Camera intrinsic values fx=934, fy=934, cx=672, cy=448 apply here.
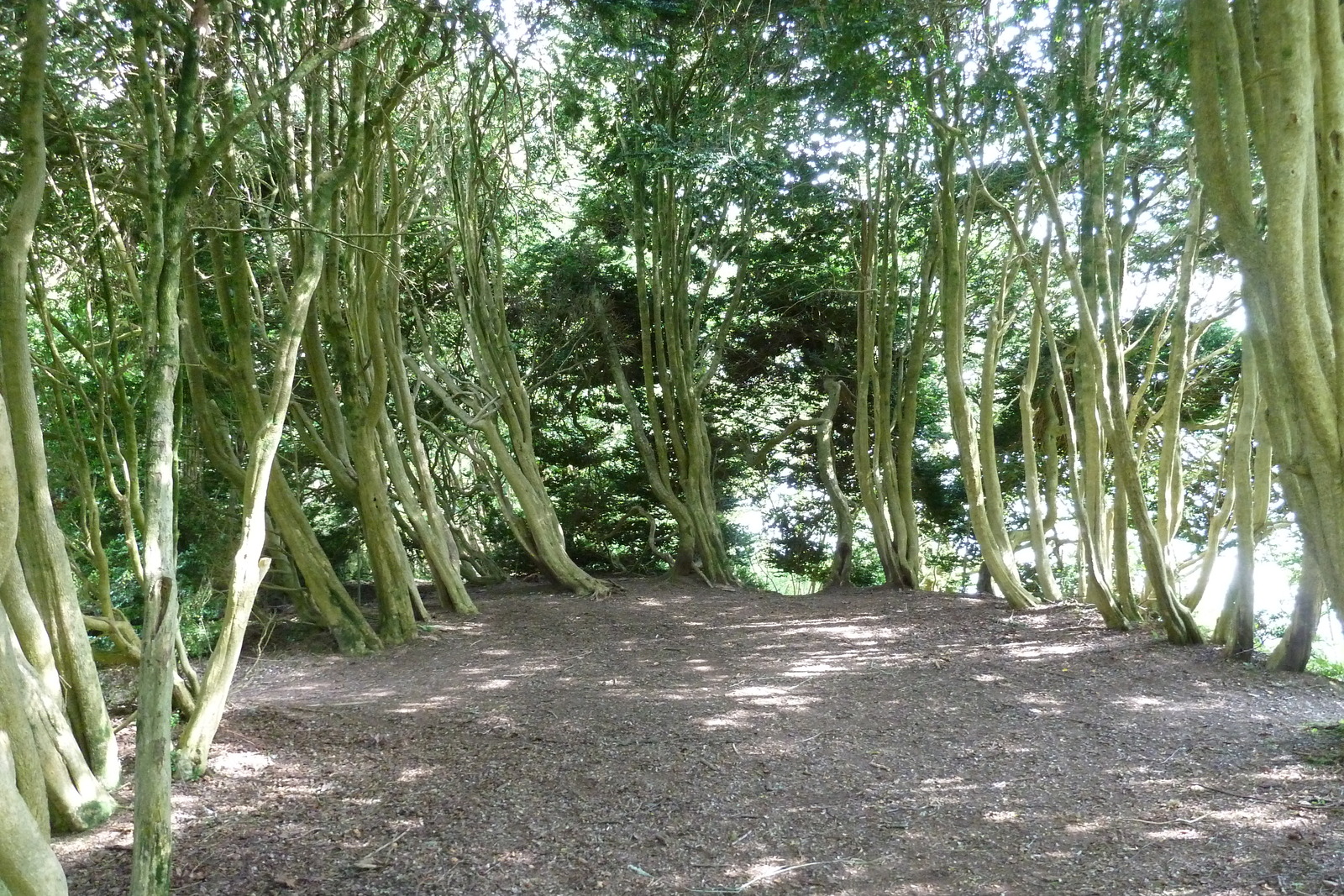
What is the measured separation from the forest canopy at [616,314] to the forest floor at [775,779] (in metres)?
0.63

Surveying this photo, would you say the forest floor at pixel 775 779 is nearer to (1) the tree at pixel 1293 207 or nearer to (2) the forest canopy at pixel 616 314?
A: (2) the forest canopy at pixel 616 314

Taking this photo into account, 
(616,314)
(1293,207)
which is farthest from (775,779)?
(616,314)

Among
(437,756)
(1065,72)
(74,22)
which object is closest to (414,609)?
(437,756)

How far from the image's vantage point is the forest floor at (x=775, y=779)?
354 cm

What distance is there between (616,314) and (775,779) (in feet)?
32.3

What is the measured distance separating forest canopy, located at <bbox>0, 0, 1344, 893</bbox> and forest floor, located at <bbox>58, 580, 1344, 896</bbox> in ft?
2.06

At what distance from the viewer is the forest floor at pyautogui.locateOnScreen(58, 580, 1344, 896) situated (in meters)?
3.54

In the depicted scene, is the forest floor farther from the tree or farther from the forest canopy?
the tree

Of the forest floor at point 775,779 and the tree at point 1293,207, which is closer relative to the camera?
the forest floor at point 775,779

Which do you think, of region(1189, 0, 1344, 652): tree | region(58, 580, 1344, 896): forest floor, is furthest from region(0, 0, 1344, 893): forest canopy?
region(58, 580, 1344, 896): forest floor

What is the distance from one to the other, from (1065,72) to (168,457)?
693cm

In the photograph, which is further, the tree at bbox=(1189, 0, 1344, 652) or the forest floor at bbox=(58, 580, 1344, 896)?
the tree at bbox=(1189, 0, 1344, 652)

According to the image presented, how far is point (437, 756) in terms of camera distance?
198 inches

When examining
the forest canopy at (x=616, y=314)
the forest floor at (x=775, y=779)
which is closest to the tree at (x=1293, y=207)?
the forest canopy at (x=616, y=314)
